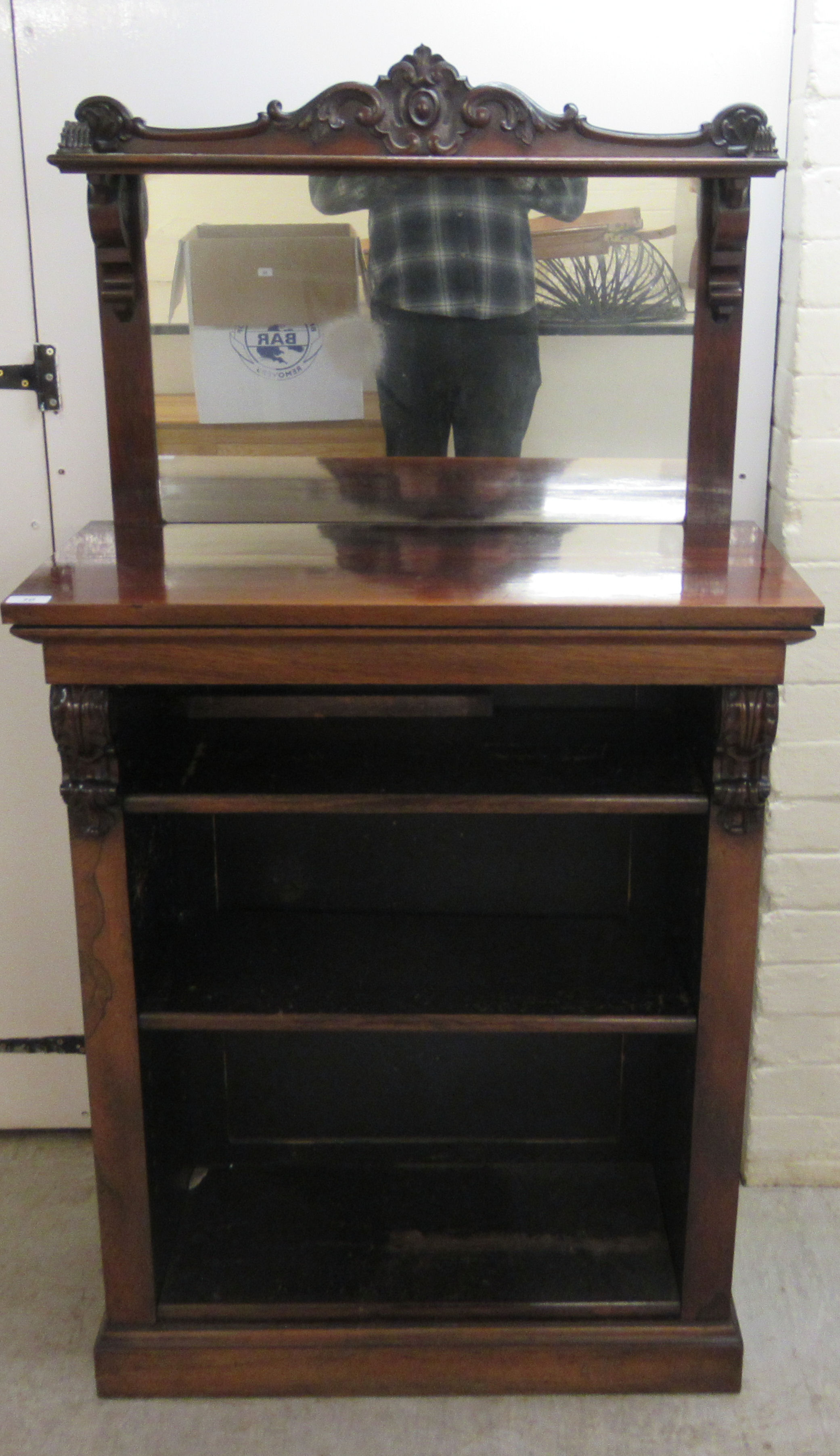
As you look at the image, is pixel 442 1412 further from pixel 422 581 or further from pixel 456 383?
pixel 456 383

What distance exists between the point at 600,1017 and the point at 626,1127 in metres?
0.60

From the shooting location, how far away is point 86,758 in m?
1.79

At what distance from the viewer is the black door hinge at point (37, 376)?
86.2 inches

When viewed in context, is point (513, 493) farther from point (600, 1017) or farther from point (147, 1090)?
point (147, 1090)

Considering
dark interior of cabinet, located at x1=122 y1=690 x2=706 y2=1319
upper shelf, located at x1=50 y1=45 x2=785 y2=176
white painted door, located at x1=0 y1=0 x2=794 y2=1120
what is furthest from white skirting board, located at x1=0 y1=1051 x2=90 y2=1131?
upper shelf, located at x1=50 y1=45 x2=785 y2=176

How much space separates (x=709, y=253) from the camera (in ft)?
6.47

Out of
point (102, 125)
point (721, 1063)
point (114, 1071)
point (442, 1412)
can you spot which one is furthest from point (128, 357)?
point (442, 1412)

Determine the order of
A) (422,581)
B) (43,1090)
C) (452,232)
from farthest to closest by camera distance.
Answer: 1. (43,1090)
2. (452,232)
3. (422,581)

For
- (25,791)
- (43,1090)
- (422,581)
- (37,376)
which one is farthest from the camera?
(43,1090)

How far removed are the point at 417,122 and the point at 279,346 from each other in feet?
1.28

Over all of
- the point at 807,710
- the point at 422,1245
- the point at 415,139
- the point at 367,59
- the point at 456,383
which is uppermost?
the point at 367,59

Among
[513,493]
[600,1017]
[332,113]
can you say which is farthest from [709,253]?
[600,1017]

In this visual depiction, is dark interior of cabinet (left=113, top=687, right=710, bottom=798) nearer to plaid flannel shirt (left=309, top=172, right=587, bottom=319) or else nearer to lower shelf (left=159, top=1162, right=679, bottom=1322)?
plaid flannel shirt (left=309, top=172, right=587, bottom=319)

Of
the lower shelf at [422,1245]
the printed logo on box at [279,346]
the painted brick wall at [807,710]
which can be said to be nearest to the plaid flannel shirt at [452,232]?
the printed logo on box at [279,346]
